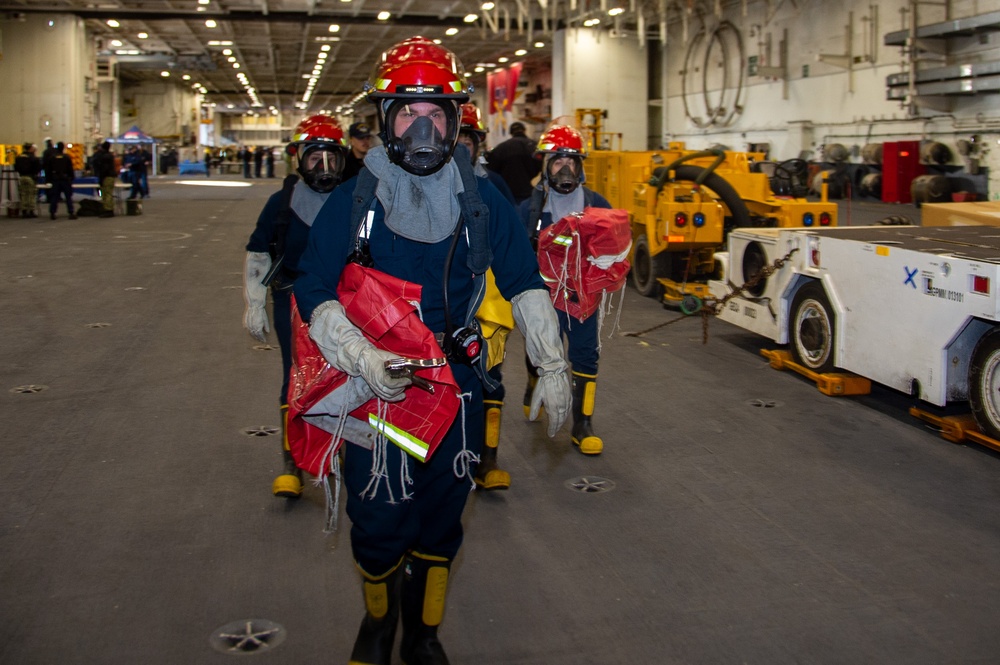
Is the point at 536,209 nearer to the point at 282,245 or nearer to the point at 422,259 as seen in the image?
the point at 282,245

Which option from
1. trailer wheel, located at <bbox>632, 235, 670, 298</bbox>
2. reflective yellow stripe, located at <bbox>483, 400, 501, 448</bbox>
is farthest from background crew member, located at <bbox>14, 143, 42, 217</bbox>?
reflective yellow stripe, located at <bbox>483, 400, 501, 448</bbox>

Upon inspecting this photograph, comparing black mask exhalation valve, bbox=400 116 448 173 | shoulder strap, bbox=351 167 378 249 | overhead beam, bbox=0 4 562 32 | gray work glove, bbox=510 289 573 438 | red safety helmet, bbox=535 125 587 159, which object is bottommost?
gray work glove, bbox=510 289 573 438

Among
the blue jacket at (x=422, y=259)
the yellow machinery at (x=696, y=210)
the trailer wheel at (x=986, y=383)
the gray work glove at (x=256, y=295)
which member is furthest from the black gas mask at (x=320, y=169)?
the yellow machinery at (x=696, y=210)

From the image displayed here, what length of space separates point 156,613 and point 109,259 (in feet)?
41.9

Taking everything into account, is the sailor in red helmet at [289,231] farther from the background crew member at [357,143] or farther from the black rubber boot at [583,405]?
the black rubber boot at [583,405]

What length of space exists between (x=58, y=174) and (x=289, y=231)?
20729mm

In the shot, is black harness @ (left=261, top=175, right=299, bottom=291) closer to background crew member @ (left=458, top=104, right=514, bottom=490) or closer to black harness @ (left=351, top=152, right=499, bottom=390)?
background crew member @ (left=458, top=104, right=514, bottom=490)

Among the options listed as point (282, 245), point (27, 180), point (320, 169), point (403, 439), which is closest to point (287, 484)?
point (282, 245)

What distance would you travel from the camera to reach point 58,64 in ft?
105

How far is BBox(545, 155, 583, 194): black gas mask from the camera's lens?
6.04 m

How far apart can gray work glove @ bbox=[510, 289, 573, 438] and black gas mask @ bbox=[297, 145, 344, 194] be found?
202 centimetres

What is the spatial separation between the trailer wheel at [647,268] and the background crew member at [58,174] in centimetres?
1621

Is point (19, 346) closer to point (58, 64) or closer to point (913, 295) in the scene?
point (913, 295)

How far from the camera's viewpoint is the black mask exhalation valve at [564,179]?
6043 mm
